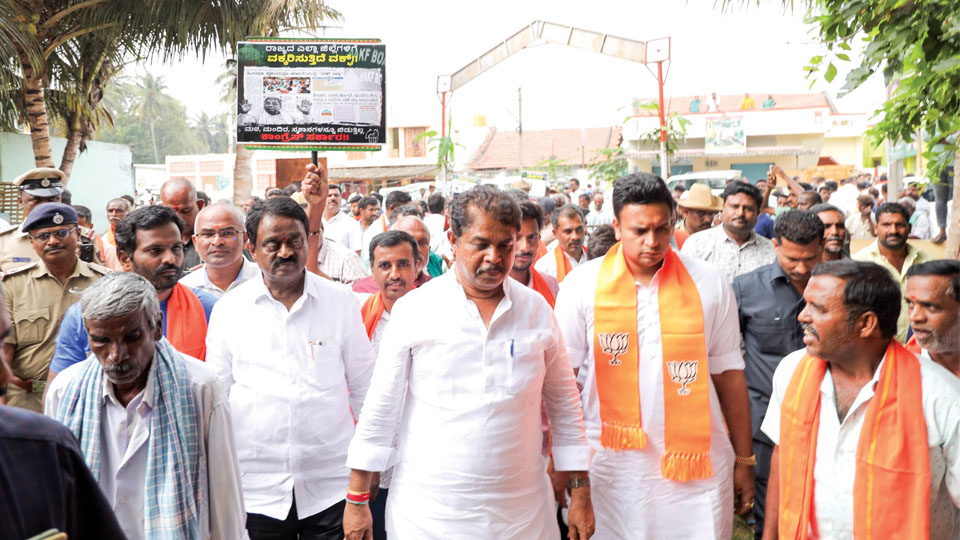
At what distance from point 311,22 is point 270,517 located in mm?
13129

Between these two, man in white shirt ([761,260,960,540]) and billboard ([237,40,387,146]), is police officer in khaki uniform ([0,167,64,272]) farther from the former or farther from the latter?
man in white shirt ([761,260,960,540])

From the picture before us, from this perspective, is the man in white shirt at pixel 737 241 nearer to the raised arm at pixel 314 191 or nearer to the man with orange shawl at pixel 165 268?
the raised arm at pixel 314 191

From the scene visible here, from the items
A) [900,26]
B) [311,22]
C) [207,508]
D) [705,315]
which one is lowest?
[207,508]

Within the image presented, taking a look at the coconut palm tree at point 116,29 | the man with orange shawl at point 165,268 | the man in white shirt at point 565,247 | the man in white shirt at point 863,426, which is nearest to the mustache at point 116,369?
the man with orange shawl at point 165,268

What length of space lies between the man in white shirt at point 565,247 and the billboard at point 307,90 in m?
1.64

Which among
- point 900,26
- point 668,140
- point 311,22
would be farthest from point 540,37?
point 900,26

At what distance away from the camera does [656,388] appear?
3422 mm

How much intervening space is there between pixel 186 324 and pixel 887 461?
9.26 ft

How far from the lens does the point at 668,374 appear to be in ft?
11.1

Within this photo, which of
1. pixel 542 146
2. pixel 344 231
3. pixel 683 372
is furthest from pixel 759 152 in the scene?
pixel 683 372

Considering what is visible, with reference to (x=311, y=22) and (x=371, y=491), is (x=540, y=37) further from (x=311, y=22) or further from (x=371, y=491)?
(x=371, y=491)

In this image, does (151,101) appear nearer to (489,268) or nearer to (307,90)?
(307,90)

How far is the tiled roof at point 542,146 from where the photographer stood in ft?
152

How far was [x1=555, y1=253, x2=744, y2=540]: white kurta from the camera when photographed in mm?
3383
